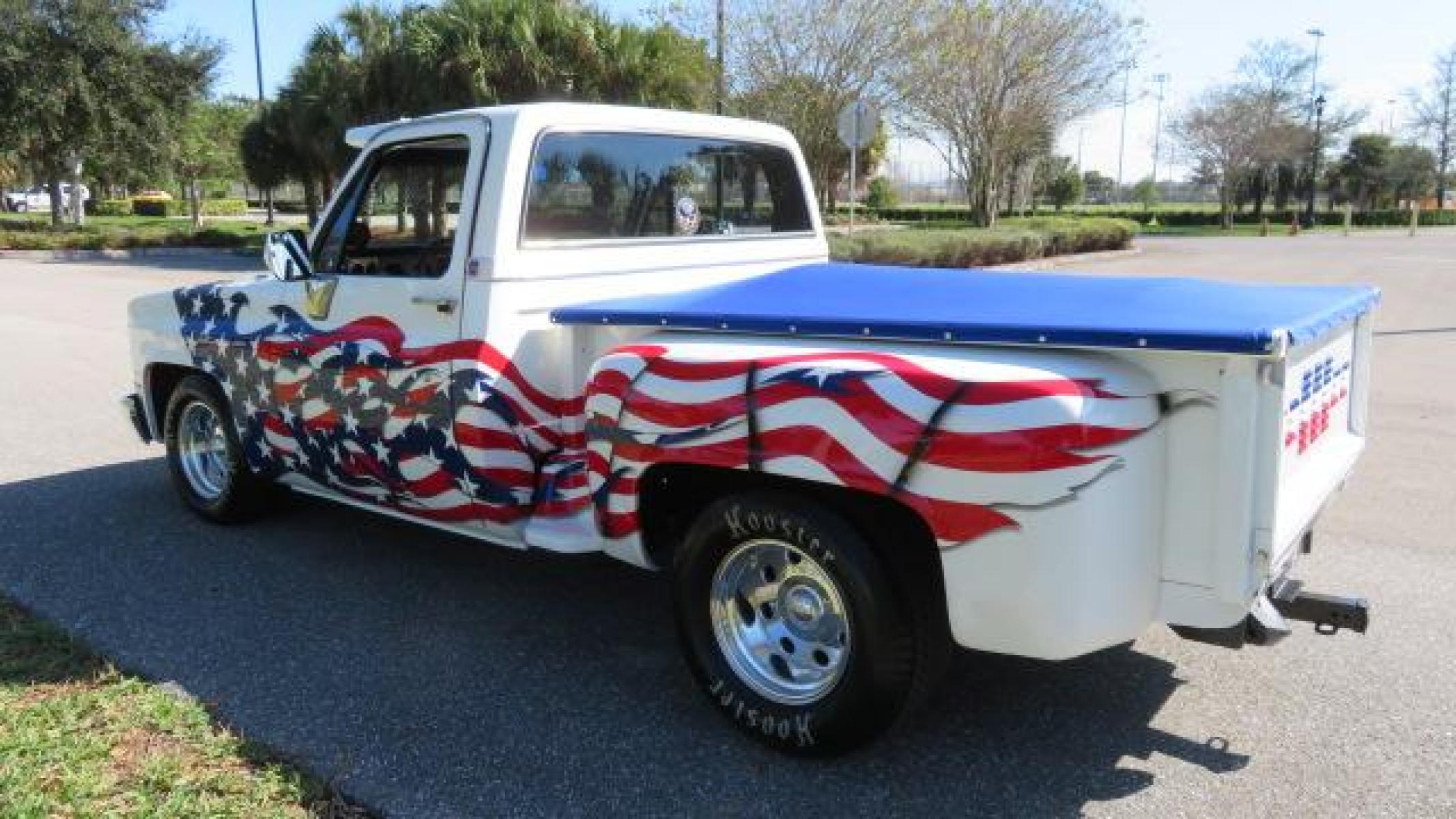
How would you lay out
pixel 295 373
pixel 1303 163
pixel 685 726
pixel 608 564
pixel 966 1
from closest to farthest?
pixel 685 726, pixel 295 373, pixel 608 564, pixel 966 1, pixel 1303 163

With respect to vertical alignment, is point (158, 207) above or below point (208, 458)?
above

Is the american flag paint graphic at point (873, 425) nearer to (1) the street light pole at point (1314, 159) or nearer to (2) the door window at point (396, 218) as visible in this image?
(2) the door window at point (396, 218)

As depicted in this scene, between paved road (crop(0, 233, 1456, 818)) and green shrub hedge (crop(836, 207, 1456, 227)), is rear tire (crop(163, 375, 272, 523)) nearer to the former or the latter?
paved road (crop(0, 233, 1456, 818))

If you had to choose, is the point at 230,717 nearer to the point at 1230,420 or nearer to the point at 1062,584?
the point at 1062,584

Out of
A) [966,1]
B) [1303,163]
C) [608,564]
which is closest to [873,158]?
[1303,163]

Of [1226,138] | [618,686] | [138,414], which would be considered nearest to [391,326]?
[618,686]

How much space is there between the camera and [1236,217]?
58.9m

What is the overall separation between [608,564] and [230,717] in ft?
5.82

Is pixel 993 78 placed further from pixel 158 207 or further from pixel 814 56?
pixel 158 207

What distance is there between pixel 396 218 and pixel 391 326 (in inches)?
25.6

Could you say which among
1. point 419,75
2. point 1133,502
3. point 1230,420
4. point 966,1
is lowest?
point 1133,502

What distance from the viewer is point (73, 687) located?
3832 mm

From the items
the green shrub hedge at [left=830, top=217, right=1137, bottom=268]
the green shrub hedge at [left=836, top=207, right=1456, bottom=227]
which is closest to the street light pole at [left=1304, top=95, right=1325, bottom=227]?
the green shrub hedge at [left=836, top=207, right=1456, bottom=227]

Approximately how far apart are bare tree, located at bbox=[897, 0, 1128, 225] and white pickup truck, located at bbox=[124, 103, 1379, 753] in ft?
74.2
